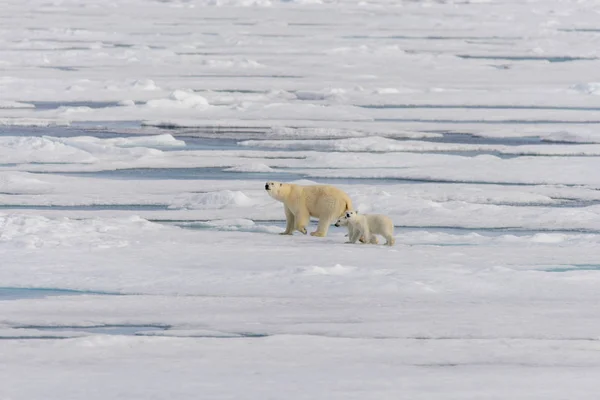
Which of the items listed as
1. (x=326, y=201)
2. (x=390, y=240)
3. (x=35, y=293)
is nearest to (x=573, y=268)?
(x=390, y=240)

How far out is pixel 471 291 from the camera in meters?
4.88

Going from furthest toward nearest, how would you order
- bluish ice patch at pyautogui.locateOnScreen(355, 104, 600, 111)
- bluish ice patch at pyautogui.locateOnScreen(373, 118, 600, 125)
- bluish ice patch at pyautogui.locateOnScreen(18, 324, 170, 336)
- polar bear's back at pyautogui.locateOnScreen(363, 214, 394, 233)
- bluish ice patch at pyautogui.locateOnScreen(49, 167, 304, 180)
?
bluish ice patch at pyautogui.locateOnScreen(355, 104, 600, 111)
bluish ice patch at pyautogui.locateOnScreen(373, 118, 600, 125)
bluish ice patch at pyautogui.locateOnScreen(49, 167, 304, 180)
polar bear's back at pyautogui.locateOnScreen(363, 214, 394, 233)
bluish ice patch at pyautogui.locateOnScreen(18, 324, 170, 336)

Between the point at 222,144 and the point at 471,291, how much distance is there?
559cm

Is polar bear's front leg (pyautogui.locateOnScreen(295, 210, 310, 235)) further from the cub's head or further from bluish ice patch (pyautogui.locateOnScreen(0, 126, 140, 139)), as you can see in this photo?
bluish ice patch (pyautogui.locateOnScreen(0, 126, 140, 139))

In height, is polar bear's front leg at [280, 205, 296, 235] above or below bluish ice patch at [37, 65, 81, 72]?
below

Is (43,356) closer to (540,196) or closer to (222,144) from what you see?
(540,196)

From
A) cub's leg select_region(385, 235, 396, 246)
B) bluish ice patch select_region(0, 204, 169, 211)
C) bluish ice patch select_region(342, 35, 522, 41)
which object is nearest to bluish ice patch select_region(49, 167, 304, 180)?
bluish ice patch select_region(0, 204, 169, 211)

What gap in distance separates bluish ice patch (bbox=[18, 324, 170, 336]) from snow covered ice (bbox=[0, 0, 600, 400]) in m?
0.01

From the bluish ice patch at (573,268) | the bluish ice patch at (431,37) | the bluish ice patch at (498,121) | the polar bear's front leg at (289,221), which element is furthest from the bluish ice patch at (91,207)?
the bluish ice patch at (431,37)

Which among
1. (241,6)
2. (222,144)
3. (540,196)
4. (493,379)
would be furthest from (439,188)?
(241,6)

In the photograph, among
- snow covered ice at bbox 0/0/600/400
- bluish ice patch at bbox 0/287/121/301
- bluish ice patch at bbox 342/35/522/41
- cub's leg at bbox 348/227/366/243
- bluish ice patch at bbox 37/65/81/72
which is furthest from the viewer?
bluish ice patch at bbox 342/35/522/41

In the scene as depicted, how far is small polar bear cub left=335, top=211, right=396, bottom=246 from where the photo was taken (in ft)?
A: 19.1

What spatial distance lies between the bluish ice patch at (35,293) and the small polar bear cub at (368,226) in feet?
4.87

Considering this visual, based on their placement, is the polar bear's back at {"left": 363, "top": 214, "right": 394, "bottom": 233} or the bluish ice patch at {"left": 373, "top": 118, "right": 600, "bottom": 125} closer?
the polar bear's back at {"left": 363, "top": 214, "right": 394, "bottom": 233}
